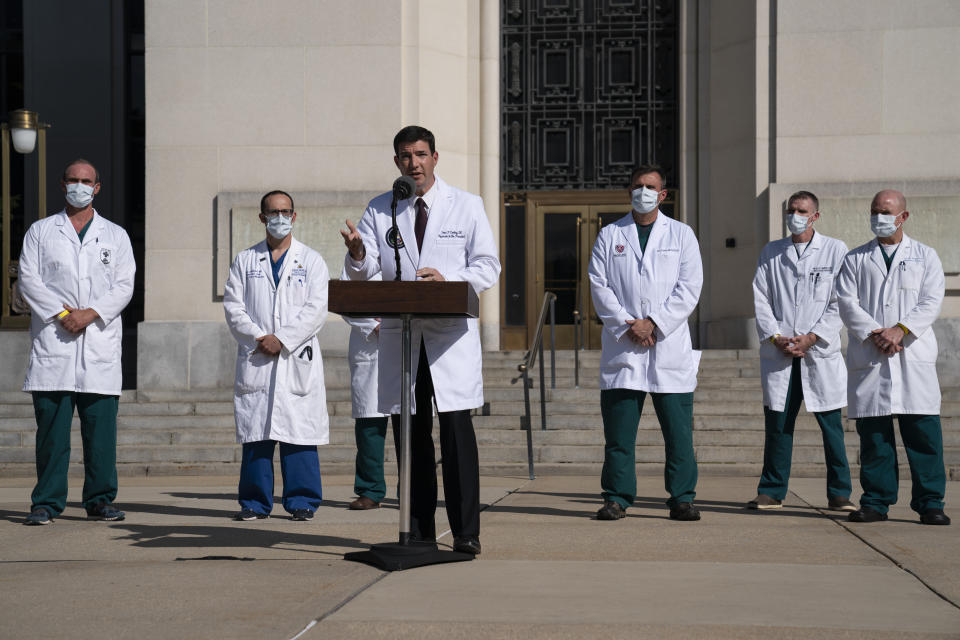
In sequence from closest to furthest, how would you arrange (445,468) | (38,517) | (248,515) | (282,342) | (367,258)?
1. (367,258)
2. (445,468)
3. (38,517)
4. (248,515)
5. (282,342)

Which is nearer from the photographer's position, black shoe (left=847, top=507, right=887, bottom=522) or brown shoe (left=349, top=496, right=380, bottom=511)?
black shoe (left=847, top=507, right=887, bottom=522)

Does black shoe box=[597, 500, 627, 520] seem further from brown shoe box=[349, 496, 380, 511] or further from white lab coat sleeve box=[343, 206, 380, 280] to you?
white lab coat sleeve box=[343, 206, 380, 280]

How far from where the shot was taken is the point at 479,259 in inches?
241

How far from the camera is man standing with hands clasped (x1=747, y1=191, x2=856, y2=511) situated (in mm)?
8453

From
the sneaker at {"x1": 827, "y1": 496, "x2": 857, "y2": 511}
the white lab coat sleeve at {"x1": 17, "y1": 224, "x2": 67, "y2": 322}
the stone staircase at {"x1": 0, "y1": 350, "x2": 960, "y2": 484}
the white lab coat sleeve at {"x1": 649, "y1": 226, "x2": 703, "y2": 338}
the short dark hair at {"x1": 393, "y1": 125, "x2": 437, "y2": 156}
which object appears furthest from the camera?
the stone staircase at {"x1": 0, "y1": 350, "x2": 960, "y2": 484}

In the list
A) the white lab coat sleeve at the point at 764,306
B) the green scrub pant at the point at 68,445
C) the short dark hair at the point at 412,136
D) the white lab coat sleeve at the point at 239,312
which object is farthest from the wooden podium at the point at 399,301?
the white lab coat sleeve at the point at 764,306

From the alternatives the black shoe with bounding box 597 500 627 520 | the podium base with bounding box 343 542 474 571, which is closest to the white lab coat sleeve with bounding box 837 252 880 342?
the black shoe with bounding box 597 500 627 520

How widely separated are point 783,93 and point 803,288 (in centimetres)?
828

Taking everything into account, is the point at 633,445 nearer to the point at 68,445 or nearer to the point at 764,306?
the point at 764,306

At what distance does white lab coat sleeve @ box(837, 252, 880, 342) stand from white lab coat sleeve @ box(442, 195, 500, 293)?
2795 mm

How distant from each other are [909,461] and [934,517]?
347 millimetres

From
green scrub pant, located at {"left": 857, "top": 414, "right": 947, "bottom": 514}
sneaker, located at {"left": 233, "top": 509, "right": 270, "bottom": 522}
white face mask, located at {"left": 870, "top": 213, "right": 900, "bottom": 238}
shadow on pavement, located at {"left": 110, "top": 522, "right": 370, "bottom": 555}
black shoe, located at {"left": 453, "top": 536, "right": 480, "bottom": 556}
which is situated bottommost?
sneaker, located at {"left": 233, "top": 509, "right": 270, "bottom": 522}

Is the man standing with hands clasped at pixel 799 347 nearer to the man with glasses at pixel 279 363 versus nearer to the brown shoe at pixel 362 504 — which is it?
the brown shoe at pixel 362 504

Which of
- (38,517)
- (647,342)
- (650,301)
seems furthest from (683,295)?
(38,517)
